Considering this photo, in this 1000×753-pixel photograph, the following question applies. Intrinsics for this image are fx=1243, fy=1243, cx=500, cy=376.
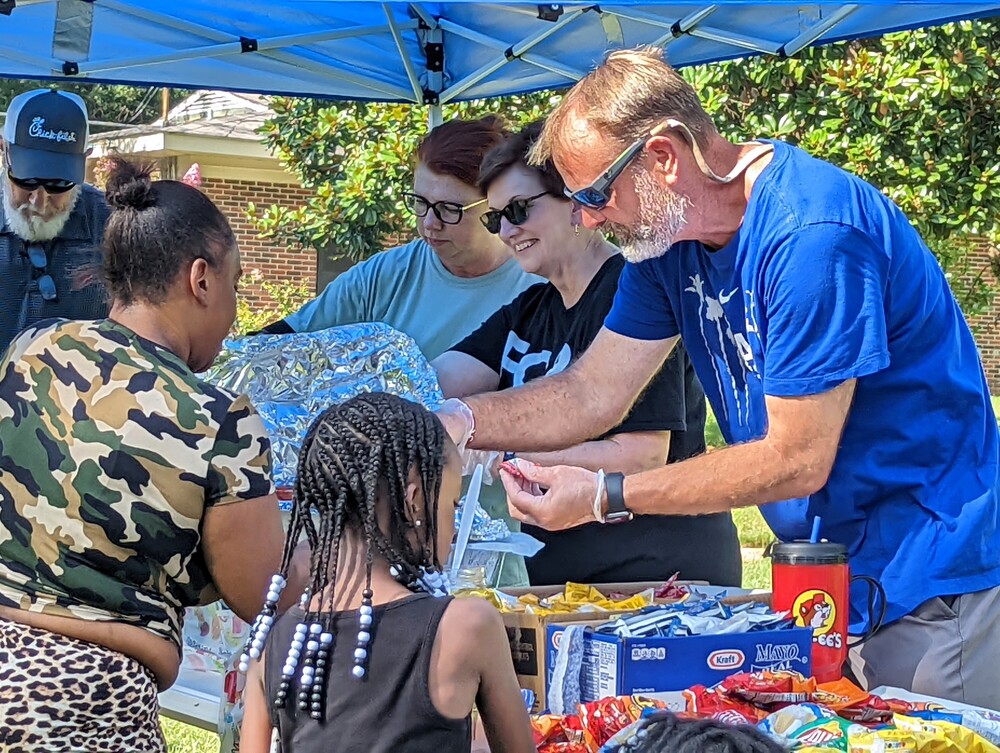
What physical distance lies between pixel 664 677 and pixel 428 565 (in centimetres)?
47

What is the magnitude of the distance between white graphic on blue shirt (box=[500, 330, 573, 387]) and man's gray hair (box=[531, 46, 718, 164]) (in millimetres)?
882

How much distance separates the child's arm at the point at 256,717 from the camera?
6.17 feet

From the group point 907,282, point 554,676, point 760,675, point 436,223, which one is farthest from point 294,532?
point 436,223

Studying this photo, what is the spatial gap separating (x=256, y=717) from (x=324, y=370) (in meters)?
1.34

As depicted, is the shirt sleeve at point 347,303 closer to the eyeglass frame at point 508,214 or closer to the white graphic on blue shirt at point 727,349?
the eyeglass frame at point 508,214

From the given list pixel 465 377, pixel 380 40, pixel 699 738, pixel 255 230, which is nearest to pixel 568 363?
pixel 465 377

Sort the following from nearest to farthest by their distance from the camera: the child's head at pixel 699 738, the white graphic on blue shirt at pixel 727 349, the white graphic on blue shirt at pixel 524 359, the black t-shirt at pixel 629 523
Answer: the child's head at pixel 699 738 < the white graphic on blue shirt at pixel 727 349 < the black t-shirt at pixel 629 523 < the white graphic on blue shirt at pixel 524 359

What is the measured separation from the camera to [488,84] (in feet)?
19.0

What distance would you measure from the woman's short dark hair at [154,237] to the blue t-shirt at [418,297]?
1.55 m

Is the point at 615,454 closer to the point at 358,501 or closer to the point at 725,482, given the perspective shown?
the point at 725,482

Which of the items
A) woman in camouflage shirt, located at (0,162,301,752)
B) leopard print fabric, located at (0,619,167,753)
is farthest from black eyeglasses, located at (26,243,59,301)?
leopard print fabric, located at (0,619,167,753)

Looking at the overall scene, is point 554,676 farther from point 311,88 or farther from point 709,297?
point 311,88

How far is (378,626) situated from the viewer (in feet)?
5.92

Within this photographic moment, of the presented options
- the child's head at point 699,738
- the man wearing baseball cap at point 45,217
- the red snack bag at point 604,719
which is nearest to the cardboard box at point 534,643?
the red snack bag at point 604,719
